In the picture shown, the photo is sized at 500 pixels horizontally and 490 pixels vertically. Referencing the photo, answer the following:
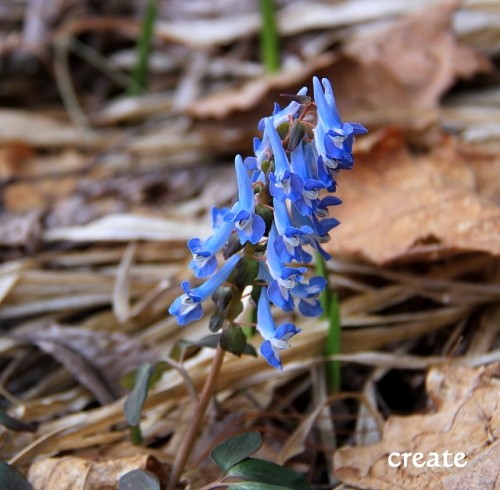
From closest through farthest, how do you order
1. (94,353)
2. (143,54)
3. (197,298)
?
(197,298) < (94,353) < (143,54)

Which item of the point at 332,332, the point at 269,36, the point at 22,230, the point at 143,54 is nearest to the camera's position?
the point at 332,332

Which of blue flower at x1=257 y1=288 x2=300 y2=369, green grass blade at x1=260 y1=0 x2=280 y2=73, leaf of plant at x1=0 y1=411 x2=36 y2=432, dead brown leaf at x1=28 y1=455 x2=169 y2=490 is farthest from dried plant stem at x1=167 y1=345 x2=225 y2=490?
green grass blade at x1=260 y1=0 x2=280 y2=73

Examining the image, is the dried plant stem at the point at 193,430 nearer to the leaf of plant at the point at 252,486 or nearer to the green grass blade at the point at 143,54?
the leaf of plant at the point at 252,486

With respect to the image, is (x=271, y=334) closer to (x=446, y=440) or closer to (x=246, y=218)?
(x=246, y=218)

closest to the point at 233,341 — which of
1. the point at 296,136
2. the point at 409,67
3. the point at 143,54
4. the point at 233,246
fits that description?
the point at 233,246

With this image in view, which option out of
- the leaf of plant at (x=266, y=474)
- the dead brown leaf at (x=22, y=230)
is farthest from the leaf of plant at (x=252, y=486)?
the dead brown leaf at (x=22, y=230)

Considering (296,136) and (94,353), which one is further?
(94,353)
